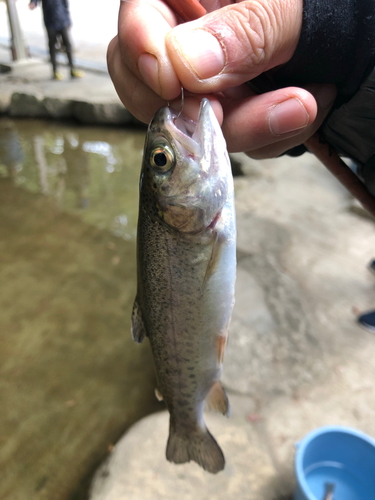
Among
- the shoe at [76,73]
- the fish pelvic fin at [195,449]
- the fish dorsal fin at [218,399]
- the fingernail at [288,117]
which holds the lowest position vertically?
the shoe at [76,73]

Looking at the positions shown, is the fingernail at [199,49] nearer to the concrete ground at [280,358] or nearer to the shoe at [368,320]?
the concrete ground at [280,358]

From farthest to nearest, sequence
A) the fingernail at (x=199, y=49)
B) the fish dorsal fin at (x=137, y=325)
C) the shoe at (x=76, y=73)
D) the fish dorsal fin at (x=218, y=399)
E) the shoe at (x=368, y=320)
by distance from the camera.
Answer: the shoe at (x=76, y=73) < the shoe at (x=368, y=320) < the fish dorsal fin at (x=218, y=399) < the fish dorsal fin at (x=137, y=325) < the fingernail at (x=199, y=49)

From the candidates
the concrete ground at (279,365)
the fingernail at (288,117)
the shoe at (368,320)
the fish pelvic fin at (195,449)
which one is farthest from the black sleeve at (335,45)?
the shoe at (368,320)

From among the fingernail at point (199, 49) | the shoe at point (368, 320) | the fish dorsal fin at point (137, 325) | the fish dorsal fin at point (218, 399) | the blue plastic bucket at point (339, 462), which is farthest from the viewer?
the shoe at point (368, 320)

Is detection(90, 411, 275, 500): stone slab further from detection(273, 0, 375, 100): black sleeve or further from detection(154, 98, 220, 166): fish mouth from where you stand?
detection(273, 0, 375, 100): black sleeve

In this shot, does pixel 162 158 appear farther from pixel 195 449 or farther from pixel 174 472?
pixel 174 472

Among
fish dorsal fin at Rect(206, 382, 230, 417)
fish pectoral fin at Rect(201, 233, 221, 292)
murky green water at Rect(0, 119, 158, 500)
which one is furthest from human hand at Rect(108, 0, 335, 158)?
murky green water at Rect(0, 119, 158, 500)
